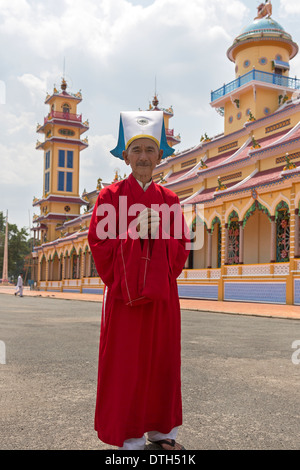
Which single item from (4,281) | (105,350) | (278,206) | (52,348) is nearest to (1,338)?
(52,348)

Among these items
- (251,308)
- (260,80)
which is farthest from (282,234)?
(260,80)

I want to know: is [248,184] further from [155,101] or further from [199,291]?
[155,101]

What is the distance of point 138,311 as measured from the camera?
2760 mm

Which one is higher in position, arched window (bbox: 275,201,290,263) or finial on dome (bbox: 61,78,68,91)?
finial on dome (bbox: 61,78,68,91)

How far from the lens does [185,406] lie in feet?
12.1

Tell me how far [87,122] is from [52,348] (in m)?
46.2

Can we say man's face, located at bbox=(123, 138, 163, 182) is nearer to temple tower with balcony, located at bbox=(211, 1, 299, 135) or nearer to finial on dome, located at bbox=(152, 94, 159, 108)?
temple tower with balcony, located at bbox=(211, 1, 299, 135)

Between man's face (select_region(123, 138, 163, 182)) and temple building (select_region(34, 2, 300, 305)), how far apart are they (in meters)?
14.9

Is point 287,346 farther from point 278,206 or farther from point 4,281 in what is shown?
point 4,281

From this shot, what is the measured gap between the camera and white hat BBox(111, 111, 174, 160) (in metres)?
3.04

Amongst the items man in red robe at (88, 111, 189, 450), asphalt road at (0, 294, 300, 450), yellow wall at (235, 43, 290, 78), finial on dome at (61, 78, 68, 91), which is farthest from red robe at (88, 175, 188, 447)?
finial on dome at (61, 78, 68, 91)

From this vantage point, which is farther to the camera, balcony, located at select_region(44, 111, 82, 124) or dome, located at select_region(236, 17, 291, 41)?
balcony, located at select_region(44, 111, 82, 124)

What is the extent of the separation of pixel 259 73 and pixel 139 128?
25.2 meters

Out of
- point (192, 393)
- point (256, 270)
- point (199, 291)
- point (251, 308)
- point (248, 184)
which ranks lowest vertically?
point (251, 308)
